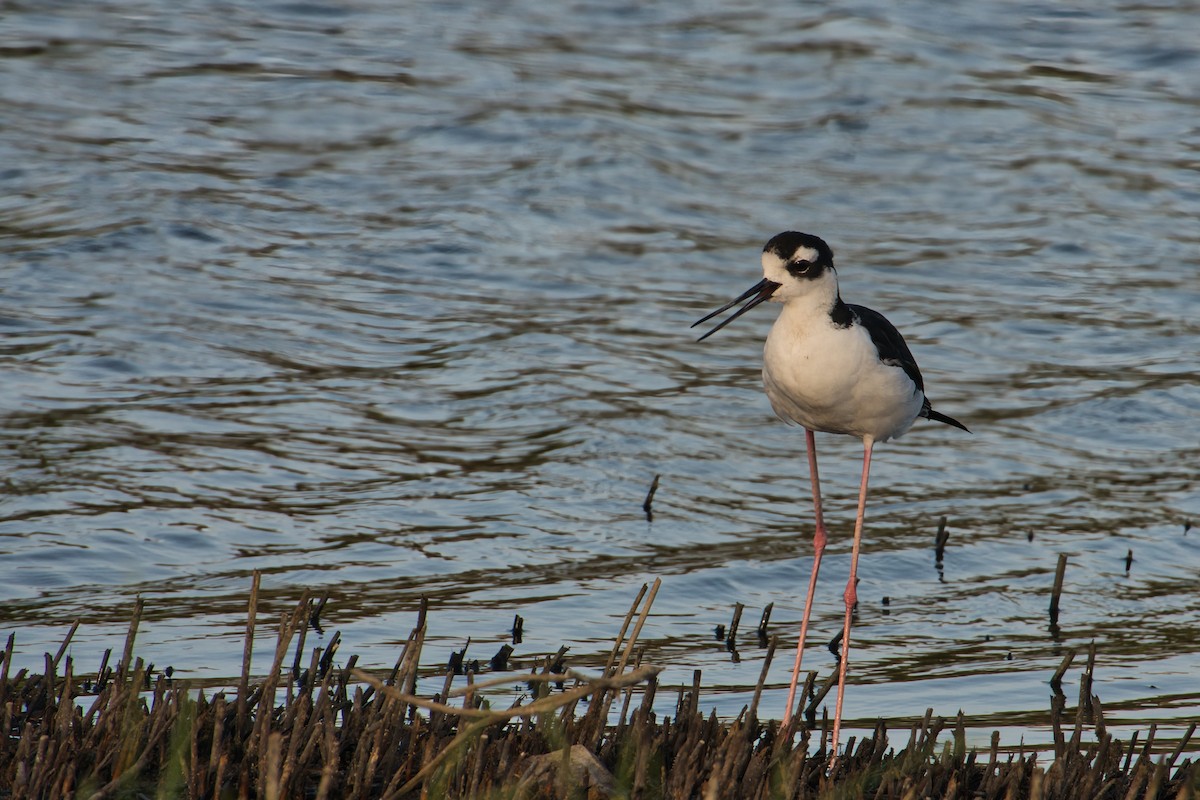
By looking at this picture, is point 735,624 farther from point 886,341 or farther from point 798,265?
point 798,265

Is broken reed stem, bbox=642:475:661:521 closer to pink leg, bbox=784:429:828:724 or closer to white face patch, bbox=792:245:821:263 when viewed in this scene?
pink leg, bbox=784:429:828:724

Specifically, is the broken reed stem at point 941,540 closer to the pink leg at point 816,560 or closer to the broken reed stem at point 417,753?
the pink leg at point 816,560

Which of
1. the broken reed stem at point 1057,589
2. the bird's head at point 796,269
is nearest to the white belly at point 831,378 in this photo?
the bird's head at point 796,269

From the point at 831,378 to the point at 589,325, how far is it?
885cm

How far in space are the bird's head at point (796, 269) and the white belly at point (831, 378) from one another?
0.44 feet

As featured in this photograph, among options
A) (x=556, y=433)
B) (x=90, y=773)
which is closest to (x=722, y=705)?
(x=90, y=773)

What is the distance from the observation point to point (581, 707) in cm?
709

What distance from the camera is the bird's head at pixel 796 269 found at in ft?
22.7

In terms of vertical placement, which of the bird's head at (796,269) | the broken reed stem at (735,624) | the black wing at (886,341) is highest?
the bird's head at (796,269)

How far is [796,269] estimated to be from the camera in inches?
273

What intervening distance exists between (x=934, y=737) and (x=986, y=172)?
17253 millimetres

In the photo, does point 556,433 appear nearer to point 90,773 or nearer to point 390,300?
point 390,300

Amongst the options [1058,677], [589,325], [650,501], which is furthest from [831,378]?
[589,325]

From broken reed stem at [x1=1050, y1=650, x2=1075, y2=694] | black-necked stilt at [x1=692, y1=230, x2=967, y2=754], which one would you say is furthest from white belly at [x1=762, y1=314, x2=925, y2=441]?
broken reed stem at [x1=1050, y1=650, x2=1075, y2=694]
